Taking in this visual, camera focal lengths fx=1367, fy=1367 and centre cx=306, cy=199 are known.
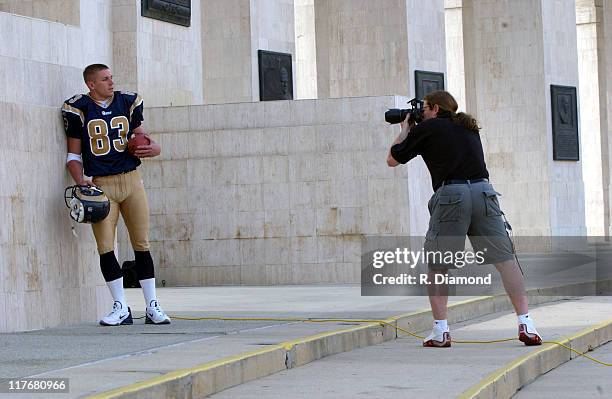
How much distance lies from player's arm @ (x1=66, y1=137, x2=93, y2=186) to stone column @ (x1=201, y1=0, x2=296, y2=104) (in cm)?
1552

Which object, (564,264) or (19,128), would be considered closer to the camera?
(19,128)

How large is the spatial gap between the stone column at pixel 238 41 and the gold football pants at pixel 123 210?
50.7 ft

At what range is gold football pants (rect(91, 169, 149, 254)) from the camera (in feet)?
35.9

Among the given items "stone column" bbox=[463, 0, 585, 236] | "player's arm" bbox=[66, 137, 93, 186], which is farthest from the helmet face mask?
"stone column" bbox=[463, 0, 585, 236]

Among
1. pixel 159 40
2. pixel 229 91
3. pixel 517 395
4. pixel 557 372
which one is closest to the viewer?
pixel 517 395

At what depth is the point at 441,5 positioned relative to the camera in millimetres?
31953

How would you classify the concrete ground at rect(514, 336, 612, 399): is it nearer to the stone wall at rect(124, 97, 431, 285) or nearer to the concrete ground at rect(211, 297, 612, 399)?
the concrete ground at rect(211, 297, 612, 399)

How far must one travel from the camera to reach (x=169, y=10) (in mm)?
22594

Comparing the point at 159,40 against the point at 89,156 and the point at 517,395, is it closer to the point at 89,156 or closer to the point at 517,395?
the point at 89,156

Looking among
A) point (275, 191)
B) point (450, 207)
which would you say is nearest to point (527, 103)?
point (275, 191)

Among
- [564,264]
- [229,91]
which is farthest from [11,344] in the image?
[229,91]

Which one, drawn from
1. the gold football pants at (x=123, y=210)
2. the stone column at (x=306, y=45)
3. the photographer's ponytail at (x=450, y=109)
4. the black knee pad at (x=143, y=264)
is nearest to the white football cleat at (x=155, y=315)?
the black knee pad at (x=143, y=264)

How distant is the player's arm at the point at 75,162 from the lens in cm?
1088

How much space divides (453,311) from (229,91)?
14849 mm
